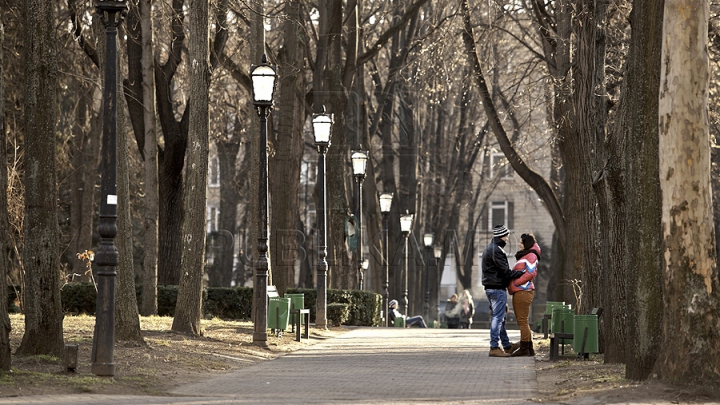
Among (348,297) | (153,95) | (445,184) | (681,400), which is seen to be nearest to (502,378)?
(681,400)

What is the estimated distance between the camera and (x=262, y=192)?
18641mm

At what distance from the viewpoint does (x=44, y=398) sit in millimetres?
10305

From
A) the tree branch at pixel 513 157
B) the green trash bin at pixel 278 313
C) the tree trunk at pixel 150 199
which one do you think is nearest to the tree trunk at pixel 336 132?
the tree branch at pixel 513 157

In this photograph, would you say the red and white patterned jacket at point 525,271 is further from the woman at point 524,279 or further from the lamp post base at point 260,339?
the lamp post base at point 260,339

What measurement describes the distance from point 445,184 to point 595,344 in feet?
92.4

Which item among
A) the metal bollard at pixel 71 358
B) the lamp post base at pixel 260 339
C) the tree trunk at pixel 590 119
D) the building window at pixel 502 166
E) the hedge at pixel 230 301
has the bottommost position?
the metal bollard at pixel 71 358

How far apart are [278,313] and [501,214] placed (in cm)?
5468

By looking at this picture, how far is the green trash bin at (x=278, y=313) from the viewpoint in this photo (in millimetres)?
19672

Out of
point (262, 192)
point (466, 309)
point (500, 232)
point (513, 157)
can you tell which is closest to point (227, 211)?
point (466, 309)

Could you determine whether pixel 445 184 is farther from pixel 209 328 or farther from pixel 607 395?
pixel 607 395

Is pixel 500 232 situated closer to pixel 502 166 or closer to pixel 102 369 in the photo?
pixel 102 369

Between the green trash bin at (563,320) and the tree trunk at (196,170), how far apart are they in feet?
18.3

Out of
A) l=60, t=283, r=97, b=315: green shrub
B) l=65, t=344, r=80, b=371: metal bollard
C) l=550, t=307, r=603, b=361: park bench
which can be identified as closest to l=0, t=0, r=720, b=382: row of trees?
l=550, t=307, r=603, b=361: park bench

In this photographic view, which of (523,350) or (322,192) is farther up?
(322,192)
